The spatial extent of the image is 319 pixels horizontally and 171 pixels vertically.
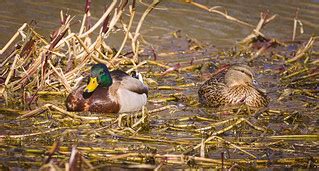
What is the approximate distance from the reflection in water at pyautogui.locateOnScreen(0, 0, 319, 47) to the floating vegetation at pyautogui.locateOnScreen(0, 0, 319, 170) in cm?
138

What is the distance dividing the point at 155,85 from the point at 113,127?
7.06 feet

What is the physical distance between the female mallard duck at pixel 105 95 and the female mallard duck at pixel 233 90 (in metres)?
0.77

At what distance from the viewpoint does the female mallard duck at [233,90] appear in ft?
32.3

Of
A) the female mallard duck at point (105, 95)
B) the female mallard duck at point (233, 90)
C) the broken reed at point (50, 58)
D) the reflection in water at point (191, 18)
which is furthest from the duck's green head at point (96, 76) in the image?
the reflection in water at point (191, 18)

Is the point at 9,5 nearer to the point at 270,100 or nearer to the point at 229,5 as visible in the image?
the point at 229,5

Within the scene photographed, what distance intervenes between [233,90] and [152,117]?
1515 millimetres

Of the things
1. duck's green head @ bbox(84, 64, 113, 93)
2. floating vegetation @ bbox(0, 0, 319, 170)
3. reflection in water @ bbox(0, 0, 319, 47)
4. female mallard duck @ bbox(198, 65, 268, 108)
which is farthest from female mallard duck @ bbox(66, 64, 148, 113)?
reflection in water @ bbox(0, 0, 319, 47)

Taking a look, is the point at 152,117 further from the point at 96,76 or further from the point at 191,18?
the point at 191,18

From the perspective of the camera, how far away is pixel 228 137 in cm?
822

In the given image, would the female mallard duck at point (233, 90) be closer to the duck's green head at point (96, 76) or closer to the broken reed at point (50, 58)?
the broken reed at point (50, 58)

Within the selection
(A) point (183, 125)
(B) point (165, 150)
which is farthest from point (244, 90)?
(B) point (165, 150)

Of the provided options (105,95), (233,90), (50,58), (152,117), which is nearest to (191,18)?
(233,90)

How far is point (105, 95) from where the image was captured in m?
9.30

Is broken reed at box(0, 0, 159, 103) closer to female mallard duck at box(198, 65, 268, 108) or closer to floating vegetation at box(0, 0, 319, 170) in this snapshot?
floating vegetation at box(0, 0, 319, 170)
